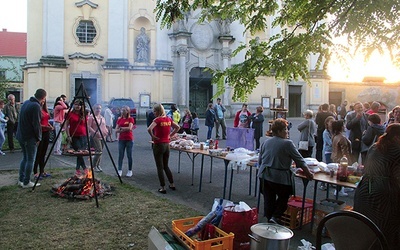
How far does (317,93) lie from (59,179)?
30307 mm

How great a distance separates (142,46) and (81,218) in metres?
25.7

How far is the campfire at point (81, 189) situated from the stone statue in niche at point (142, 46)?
23.4 meters

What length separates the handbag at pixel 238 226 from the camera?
480cm

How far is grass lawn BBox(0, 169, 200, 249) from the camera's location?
17.5 ft

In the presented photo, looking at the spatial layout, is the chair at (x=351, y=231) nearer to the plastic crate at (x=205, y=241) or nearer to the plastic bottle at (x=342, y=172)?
the plastic crate at (x=205, y=241)

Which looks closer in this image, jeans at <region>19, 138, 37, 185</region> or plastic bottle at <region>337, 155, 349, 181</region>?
plastic bottle at <region>337, 155, 349, 181</region>

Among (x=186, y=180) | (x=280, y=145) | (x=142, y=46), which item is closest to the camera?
(x=280, y=145)

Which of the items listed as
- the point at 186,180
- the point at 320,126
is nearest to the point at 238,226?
the point at 186,180

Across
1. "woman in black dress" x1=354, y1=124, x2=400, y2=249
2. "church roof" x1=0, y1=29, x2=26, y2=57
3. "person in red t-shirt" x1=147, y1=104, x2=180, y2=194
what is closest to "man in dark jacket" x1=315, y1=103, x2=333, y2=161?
"person in red t-shirt" x1=147, y1=104, x2=180, y2=194

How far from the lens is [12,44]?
5091cm

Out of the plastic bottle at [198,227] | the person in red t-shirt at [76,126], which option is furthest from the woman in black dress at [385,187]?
the person in red t-shirt at [76,126]

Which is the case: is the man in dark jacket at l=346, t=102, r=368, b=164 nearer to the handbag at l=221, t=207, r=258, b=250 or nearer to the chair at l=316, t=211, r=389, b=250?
the handbag at l=221, t=207, r=258, b=250

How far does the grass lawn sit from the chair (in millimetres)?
2846

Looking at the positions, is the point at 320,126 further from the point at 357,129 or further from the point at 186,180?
the point at 186,180
